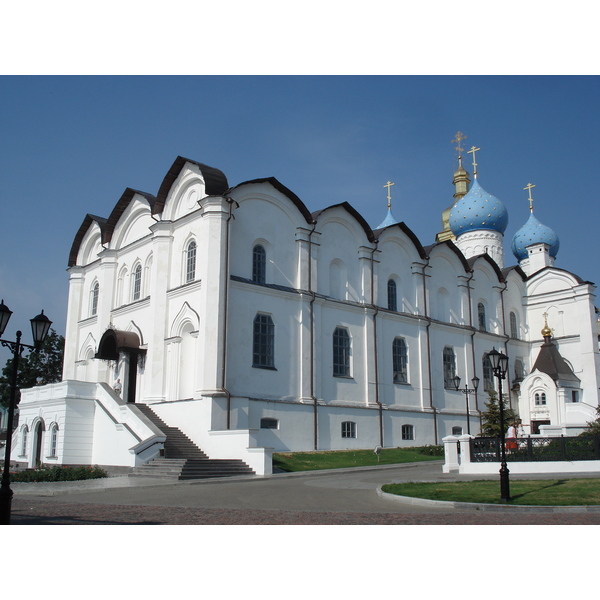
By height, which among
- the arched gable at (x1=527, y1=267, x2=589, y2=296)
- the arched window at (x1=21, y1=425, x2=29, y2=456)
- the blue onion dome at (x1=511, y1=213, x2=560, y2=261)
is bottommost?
the arched window at (x1=21, y1=425, x2=29, y2=456)

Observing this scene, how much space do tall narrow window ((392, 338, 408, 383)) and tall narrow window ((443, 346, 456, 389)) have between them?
3.45m

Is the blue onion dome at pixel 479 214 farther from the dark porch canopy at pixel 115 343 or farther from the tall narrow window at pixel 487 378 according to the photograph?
the dark porch canopy at pixel 115 343

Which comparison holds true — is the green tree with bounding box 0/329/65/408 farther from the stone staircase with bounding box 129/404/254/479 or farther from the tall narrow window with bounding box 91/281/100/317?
the stone staircase with bounding box 129/404/254/479

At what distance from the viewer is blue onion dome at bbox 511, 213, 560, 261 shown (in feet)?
156

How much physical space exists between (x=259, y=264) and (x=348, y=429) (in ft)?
26.8

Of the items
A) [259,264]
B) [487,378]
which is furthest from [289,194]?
[487,378]

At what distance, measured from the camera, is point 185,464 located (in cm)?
2056

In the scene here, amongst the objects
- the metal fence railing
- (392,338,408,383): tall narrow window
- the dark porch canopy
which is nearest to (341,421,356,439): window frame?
(392,338,408,383): tall narrow window

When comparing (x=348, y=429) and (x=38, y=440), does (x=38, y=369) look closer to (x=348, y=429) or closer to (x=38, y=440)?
(x=38, y=440)

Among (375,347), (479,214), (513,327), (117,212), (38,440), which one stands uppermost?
(479,214)

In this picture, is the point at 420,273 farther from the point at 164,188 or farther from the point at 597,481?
→ the point at 597,481

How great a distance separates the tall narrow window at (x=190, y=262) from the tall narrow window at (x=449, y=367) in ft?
50.9

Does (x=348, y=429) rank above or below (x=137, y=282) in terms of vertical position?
below

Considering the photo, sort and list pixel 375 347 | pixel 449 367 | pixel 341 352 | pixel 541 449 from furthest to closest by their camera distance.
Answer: pixel 449 367 → pixel 375 347 → pixel 341 352 → pixel 541 449
